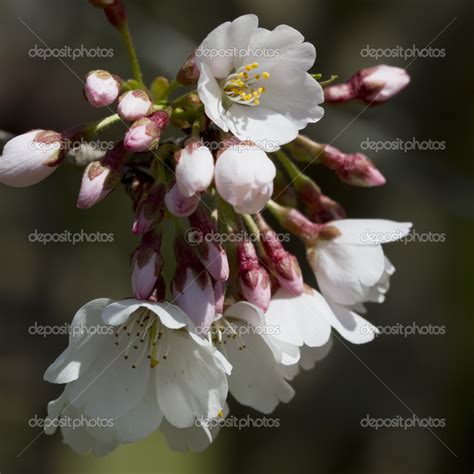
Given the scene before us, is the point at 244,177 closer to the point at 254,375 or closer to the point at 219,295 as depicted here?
the point at 219,295

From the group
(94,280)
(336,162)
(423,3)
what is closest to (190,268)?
(336,162)

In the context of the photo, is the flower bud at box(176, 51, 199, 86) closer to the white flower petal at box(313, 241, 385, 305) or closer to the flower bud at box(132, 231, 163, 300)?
the flower bud at box(132, 231, 163, 300)

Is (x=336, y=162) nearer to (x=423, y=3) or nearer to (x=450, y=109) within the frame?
(x=450, y=109)

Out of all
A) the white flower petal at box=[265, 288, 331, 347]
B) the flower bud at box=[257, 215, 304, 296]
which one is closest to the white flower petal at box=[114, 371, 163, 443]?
the white flower petal at box=[265, 288, 331, 347]

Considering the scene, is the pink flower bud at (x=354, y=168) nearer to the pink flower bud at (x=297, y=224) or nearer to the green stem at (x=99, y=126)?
the pink flower bud at (x=297, y=224)

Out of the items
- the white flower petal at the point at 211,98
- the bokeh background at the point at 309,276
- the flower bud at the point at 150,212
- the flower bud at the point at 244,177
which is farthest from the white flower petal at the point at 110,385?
the bokeh background at the point at 309,276

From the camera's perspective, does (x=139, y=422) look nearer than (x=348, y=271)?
Yes

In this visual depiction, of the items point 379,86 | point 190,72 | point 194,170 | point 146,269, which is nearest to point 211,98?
point 190,72
